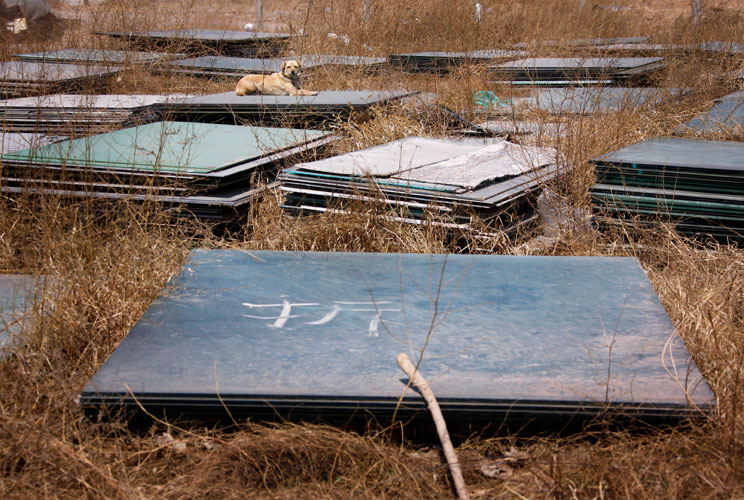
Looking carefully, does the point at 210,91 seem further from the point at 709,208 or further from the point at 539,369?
the point at 539,369

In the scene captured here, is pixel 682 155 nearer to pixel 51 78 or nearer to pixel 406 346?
pixel 406 346

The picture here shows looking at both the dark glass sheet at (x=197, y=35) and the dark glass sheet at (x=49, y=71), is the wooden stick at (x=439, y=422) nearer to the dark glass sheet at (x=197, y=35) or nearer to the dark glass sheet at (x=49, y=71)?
the dark glass sheet at (x=49, y=71)

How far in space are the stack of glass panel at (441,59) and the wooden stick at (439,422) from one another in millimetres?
5525

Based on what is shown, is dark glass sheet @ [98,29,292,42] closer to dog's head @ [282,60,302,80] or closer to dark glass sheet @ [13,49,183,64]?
dark glass sheet @ [13,49,183,64]

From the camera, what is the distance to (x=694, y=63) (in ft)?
22.3

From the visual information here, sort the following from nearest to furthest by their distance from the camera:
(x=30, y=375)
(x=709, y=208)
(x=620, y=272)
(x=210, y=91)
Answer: (x=30, y=375)
(x=620, y=272)
(x=709, y=208)
(x=210, y=91)

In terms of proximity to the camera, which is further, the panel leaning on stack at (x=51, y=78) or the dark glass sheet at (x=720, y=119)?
the panel leaning on stack at (x=51, y=78)

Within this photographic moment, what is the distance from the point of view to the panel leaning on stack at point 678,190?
3062 millimetres

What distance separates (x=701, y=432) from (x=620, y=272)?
2.89 feet

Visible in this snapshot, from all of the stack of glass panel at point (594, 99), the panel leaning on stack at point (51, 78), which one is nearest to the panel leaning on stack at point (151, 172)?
the stack of glass panel at point (594, 99)

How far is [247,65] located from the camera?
24.1 ft

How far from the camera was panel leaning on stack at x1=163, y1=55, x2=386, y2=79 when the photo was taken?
272 inches

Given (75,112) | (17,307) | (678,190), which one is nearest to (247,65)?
(75,112)

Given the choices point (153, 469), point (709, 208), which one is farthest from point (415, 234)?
point (153, 469)
